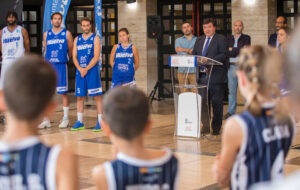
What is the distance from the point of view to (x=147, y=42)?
14.4 m

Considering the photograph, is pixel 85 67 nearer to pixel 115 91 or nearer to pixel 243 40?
pixel 243 40

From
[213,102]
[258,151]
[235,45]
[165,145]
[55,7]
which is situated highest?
[55,7]

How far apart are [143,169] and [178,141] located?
252 inches

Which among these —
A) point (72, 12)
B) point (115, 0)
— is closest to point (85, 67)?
point (115, 0)

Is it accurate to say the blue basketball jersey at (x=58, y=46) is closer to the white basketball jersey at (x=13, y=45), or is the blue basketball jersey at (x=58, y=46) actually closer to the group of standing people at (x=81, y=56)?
the group of standing people at (x=81, y=56)

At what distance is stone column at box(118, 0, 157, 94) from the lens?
14406mm

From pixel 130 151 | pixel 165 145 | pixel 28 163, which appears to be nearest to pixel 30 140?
pixel 28 163

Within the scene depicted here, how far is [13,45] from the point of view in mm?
10047

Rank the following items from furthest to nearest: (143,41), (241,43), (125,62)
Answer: (143,41) → (241,43) → (125,62)

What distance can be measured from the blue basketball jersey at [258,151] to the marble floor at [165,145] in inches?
121

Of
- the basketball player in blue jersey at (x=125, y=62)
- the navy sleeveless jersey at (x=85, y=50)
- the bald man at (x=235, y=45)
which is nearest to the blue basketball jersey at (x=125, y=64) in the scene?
the basketball player in blue jersey at (x=125, y=62)

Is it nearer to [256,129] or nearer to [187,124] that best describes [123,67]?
[187,124]

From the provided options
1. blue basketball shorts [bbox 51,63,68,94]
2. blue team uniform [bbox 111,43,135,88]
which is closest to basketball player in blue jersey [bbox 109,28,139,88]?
blue team uniform [bbox 111,43,135,88]

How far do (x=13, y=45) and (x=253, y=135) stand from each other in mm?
8261
